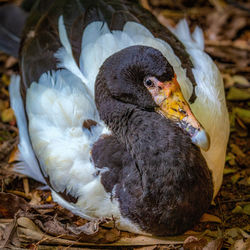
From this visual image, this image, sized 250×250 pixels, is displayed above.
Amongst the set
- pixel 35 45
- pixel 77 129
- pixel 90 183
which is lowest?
pixel 90 183

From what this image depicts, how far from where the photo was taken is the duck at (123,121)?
94.7 inches

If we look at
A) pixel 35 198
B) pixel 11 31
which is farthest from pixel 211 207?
pixel 11 31

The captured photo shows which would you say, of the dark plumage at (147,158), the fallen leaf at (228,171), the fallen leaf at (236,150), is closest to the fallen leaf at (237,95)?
the fallen leaf at (236,150)

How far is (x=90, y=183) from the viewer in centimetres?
254

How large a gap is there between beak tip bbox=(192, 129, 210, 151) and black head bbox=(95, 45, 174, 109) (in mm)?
319

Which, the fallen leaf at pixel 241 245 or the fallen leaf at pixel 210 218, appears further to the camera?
the fallen leaf at pixel 210 218

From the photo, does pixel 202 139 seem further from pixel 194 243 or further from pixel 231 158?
pixel 231 158

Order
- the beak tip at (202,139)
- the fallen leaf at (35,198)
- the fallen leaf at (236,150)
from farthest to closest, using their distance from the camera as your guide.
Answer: the fallen leaf at (236,150)
the fallen leaf at (35,198)
the beak tip at (202,139)

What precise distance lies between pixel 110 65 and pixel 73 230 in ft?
3.17


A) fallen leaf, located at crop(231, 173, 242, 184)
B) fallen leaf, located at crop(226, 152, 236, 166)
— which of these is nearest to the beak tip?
fallen leaf, located at crop(231, 173, 242, 184)

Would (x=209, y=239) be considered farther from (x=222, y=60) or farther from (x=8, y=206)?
(x=222, y=60)

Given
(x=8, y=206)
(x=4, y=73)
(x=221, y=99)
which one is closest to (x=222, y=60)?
(x=221, y=99)

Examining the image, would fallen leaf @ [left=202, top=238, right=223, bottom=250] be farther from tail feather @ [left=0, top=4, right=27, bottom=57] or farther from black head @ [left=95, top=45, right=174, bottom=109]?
tail feather @ [left=0, top=4, right=27, bottom=57]

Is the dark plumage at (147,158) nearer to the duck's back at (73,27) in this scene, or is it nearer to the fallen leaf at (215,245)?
the fallen leaf at (215,245)
